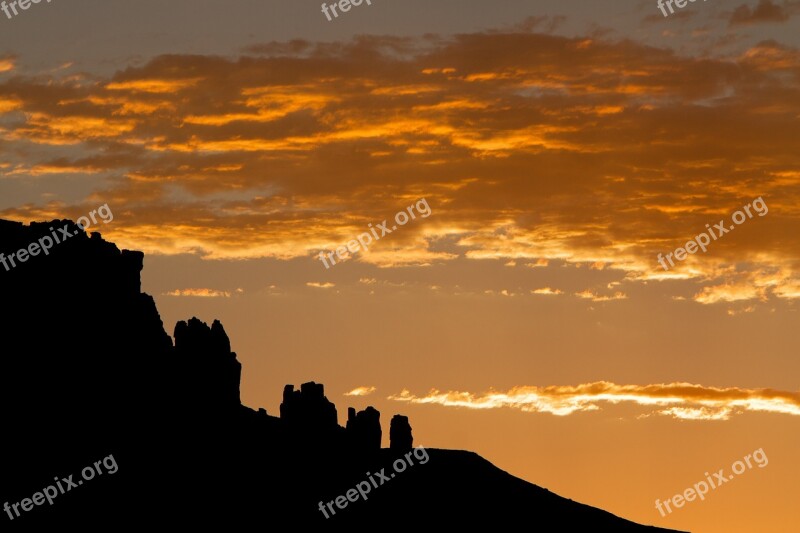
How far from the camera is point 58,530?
7269 inches

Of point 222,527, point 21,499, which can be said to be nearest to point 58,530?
point 21,499

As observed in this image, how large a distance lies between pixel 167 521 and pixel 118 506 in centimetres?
655

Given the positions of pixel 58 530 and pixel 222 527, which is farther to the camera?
pixel 222 527

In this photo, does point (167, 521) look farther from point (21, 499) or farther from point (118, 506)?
point (21, 499)

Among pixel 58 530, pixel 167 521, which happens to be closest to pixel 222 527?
pixel 167 521

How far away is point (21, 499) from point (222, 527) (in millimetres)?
26051

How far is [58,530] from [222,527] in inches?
929

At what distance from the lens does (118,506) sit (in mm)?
194500

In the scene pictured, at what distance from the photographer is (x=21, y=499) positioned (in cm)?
19225

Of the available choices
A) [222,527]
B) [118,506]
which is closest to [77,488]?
[118,506]

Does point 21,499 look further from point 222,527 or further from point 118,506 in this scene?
point 222,527

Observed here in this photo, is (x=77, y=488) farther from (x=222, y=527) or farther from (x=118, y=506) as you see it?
(x=222, y=527)

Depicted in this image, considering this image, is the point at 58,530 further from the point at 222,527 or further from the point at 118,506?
the point at 222,527

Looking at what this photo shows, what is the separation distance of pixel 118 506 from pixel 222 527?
14.1 meters
